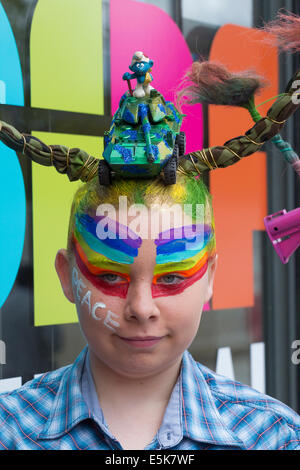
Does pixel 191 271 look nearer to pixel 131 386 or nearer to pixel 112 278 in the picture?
pixel 112 278

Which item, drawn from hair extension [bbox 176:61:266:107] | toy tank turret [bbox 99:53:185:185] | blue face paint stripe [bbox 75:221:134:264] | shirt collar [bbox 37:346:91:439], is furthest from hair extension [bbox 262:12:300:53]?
shirt collar [bbox 37:346:91:439]

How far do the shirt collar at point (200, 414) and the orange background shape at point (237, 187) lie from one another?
0.78 m

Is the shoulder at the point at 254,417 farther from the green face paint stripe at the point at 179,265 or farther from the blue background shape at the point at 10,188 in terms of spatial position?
the blue background shape at the point at 10,188

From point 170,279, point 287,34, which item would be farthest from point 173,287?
point 287,34

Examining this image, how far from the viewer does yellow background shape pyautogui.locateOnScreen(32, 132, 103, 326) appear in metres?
1.48

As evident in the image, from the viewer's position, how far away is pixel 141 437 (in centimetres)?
99

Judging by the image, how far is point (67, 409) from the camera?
3.27 ft

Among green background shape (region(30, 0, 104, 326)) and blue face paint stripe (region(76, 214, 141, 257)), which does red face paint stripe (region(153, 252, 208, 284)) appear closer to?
blue face paint stripe (region(76, 214, 141, 257))

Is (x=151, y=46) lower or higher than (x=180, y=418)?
higher

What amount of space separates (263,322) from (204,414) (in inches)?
39.5

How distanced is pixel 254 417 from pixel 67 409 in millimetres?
381

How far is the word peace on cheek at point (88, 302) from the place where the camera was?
0.91 meters

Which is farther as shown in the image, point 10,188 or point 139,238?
point 10,188

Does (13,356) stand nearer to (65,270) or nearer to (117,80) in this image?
(65,270)
